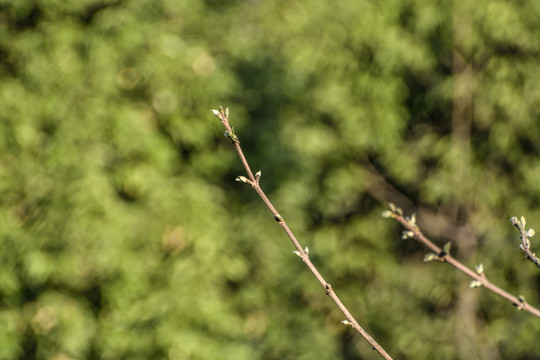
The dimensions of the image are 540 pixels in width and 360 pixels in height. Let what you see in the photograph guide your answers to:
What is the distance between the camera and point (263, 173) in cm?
305

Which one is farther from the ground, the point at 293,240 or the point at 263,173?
the point at 293,240

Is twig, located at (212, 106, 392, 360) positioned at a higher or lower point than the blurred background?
higher

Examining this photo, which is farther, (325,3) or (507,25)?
(325,3)

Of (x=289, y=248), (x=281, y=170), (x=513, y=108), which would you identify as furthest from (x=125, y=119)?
(x=513, y=108)

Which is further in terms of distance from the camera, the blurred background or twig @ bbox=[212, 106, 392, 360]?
the blurred background

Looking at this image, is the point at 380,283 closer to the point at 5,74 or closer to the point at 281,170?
the point at 281,170

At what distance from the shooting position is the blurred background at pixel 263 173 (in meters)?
2.49

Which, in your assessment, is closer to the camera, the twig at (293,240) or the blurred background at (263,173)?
the twig at (293,240)

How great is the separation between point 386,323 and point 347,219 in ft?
1.90

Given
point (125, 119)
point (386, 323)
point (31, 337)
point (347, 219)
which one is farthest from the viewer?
point (347, 219)

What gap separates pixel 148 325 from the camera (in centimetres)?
255

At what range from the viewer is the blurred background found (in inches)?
97.9

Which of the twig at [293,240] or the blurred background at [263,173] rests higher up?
the twig at [293,240]

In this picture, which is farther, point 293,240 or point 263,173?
point 263,173
